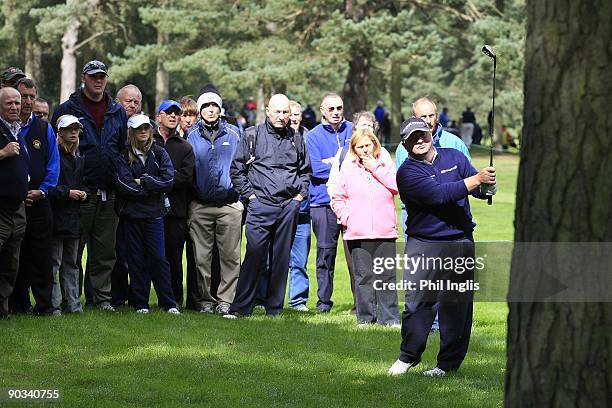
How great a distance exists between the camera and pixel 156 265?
11.6 metres

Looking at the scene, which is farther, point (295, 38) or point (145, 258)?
point (295, 38)

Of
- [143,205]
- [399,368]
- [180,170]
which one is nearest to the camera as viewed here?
[399,368]

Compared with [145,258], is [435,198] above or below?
above

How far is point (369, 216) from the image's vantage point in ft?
36.7

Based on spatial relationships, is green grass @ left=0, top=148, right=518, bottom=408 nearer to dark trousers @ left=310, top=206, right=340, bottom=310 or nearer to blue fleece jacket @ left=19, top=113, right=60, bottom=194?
dark trousers @ left=310, top=206, right=340, bottom=310

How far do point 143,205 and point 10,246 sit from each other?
1.45 metres

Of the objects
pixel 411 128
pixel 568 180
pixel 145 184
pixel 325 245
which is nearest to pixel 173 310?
pixel 145 184

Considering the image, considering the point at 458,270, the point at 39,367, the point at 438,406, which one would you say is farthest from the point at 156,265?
the point at 438,406

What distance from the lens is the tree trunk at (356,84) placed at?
38.5 m

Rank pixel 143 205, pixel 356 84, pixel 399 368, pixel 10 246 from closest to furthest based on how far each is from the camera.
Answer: pixel 399 368, pixel 10 246, pixel 143 205, pixel 356 84

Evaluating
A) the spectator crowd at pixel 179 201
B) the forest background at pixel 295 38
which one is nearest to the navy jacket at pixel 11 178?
the spectator crowd at pixel 179 201

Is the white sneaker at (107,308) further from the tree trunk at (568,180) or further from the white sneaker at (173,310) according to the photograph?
the tree trunk at (568,180)

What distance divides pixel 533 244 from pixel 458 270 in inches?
142

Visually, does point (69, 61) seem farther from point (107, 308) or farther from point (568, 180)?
point (568, 180)
